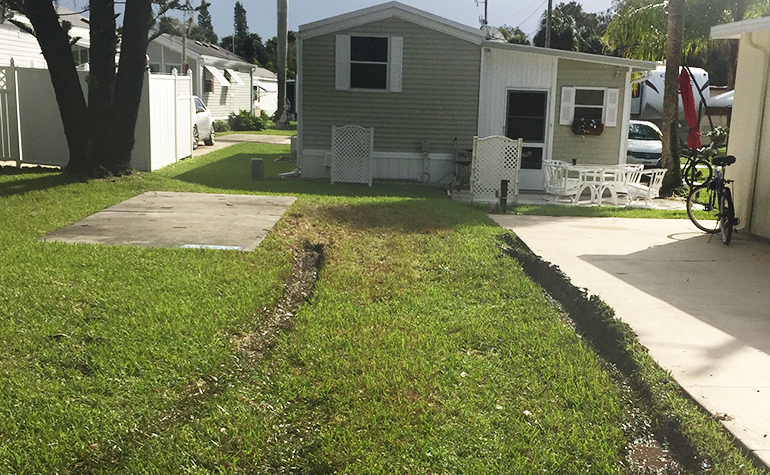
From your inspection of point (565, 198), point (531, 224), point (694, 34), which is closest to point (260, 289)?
point (531, 224)

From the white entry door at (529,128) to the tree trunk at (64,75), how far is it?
8207 millimetres

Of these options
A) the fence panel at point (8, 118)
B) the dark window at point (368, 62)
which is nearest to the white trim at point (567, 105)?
the dark window at point (368, 62)

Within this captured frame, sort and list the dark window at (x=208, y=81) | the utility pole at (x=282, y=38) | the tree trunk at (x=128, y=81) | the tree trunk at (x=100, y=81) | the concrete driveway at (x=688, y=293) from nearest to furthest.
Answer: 1. the concrete driveway at (x=688, y=293)
2. the tree trunk at (x=100, y=81)
3. the tree trunk at (x=128, y=81)
4. the dark window at (x=208, y=81)
5. the utility pole at (x=282, y=38)

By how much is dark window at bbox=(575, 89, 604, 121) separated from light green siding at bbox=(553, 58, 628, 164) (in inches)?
6.3

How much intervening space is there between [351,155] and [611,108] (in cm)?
536

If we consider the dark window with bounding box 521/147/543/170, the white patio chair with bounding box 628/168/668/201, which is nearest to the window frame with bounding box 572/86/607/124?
the dark window with bounding box 521/147/543/170

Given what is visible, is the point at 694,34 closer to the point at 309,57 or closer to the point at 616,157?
the point at 616,157

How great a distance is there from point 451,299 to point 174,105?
1192 centimetres

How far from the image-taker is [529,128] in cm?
1585

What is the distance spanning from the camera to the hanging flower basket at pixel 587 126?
612 inches

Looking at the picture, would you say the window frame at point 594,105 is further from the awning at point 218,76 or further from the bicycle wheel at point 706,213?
the awning at point 218,76

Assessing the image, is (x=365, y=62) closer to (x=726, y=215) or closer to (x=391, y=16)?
(x=391, y=16)

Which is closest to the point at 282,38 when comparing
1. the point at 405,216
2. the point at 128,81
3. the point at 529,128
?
the point at 529,128

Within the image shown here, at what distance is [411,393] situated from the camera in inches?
172
